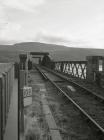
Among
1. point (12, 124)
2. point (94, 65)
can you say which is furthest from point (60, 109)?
point (94, 65)

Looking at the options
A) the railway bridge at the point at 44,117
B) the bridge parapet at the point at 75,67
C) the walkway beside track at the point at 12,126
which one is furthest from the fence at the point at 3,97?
the bridge parapet at the point at 75,67

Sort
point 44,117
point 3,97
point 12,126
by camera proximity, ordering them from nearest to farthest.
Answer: point 3,97 → point 12,126 → point 44,117

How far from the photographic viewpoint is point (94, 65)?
16.2 metres

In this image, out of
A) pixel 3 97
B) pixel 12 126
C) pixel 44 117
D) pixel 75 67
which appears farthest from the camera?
pixel 75 67

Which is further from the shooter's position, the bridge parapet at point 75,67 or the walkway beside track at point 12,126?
the bridge parapet at point 75,67

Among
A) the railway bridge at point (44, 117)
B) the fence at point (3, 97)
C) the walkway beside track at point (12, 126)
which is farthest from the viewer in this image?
the walkway beside track at point (12, 126)

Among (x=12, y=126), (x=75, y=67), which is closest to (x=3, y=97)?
(x=12, y=126)

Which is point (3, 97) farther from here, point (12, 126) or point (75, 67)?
point (75, 67)

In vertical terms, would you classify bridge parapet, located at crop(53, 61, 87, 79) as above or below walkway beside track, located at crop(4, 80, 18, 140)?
above

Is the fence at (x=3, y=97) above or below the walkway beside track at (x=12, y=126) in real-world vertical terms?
above

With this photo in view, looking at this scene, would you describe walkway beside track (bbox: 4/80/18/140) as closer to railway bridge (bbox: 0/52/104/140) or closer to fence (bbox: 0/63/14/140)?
railway bridge (bbox: 0/52/104/140)

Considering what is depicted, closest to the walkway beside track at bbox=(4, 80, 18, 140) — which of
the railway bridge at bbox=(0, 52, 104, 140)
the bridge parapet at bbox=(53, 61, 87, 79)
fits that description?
the railway bridge at bbox=(0, 52, 104, 140)

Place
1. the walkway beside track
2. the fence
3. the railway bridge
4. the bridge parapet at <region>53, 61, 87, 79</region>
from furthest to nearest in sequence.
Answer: the bridge parapet at <region>53, 61, 87, 79</region> < the walkway beside track < the railway bridge < the fence

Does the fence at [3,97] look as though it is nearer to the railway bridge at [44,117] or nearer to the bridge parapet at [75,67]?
the railway bridge at [44,117]
